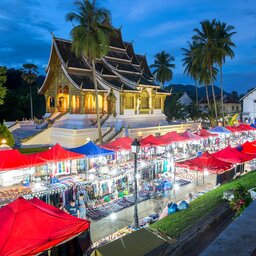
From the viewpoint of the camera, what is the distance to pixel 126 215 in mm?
13312

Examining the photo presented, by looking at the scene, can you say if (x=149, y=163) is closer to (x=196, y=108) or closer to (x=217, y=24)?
(x=217, y=24)

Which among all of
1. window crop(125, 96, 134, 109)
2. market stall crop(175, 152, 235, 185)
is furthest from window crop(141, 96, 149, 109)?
market stall crop(175, 152, 235, 185)

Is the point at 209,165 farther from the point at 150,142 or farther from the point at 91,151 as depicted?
the point at 91,151

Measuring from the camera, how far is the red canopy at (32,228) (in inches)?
271

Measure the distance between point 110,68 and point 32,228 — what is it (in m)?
30.8

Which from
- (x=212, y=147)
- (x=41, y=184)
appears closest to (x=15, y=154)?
(x=41, y=184)

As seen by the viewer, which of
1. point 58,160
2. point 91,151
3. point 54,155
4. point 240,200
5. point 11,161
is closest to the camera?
point 240,200

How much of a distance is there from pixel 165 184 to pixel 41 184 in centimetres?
733

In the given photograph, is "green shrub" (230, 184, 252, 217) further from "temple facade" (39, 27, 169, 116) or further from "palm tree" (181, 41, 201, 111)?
"palm tree" (181, 41, 201, 111)

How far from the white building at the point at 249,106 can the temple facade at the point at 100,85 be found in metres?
29.1

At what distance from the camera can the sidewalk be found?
38.1 feet

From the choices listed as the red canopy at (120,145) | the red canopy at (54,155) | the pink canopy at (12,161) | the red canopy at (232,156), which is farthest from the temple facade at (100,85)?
the red canopy at (232,156)

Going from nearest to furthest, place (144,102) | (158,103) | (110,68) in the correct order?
1. (110,68)
2. (144,102)
3. (158,103)

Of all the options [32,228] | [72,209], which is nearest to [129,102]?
[72,209]
